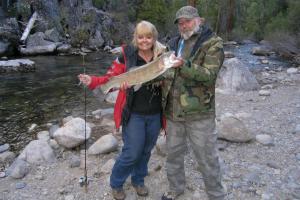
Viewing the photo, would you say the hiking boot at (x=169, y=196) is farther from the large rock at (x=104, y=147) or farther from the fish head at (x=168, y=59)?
the fish head at (x=168, y=59)

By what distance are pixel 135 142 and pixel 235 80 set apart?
832cm

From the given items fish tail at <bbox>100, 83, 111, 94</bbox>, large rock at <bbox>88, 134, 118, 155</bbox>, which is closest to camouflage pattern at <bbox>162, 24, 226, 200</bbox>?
fish tail at <bbox>100, 83, 111, 94</bbox>

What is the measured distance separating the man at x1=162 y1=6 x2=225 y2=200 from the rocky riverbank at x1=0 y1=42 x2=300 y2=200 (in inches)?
32.0

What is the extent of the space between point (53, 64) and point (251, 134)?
48.4 ft

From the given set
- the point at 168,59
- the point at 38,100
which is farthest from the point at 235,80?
the point at 168,59

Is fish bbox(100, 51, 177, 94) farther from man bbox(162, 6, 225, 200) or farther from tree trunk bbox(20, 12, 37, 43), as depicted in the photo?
tree trunk bbox(20, 12, 37, 43)

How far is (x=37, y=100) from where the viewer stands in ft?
37.9

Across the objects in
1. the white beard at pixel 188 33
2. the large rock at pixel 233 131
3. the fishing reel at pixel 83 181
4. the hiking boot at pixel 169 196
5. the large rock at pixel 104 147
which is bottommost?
the fishing reel at pixel 83 181

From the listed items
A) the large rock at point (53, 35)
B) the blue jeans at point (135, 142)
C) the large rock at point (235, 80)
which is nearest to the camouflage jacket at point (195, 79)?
the blue jeans at point (135, 142)

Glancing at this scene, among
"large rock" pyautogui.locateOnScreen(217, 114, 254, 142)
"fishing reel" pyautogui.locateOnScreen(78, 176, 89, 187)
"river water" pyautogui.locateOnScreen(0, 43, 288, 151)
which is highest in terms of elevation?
"large rock" pyautogui.locateOnScreen(217, 114, 254, 142)

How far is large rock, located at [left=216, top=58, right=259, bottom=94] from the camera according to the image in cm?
1175

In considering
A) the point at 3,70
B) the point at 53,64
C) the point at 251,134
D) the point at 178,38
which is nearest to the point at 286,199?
the point at 251,134

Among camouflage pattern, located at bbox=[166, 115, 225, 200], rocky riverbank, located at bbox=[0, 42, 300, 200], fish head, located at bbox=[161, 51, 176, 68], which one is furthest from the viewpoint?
rocky riverbank, located at bbox=[0, 42, 300, 200]

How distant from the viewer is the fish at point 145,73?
355 cm
